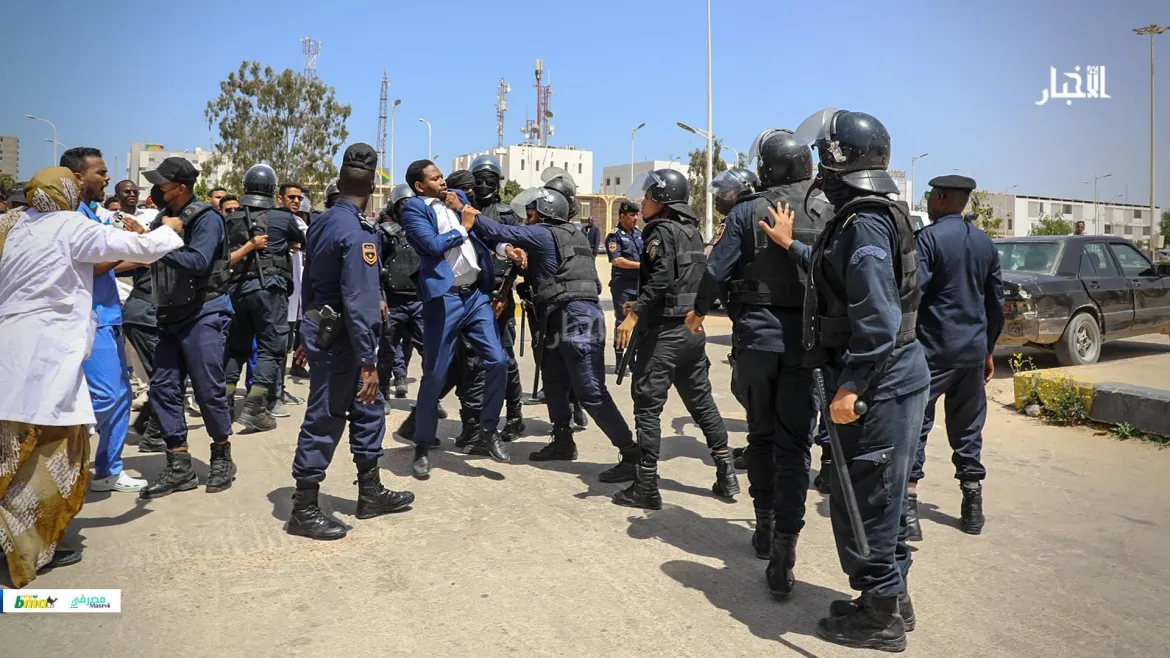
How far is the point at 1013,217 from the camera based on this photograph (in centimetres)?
9112

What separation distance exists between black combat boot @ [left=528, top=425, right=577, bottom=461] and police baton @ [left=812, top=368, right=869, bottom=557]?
3253mm

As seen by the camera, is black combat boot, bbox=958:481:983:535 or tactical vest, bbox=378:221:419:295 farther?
tactical vest, bbox=378:221:419:295

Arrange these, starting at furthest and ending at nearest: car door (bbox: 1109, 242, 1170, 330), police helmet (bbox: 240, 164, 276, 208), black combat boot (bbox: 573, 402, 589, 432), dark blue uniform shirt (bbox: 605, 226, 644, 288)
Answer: car door (bbox: 1109, 242, 1170, 330), dark blue uniform shirt (bbox: 605, 226, 644, 288), police helmet (bbox: 240, 164, 276, 208), black combat boot (bbox: 573, 402, 589, 432)

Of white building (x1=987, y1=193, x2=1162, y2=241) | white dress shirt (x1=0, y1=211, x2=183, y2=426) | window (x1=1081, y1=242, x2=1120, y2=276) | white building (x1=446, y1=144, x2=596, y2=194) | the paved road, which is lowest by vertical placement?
the paved road

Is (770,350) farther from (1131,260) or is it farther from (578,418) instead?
(1131,260)

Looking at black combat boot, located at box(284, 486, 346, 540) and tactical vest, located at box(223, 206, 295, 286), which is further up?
tactical vest, located at box(223, 206, 295, 286)

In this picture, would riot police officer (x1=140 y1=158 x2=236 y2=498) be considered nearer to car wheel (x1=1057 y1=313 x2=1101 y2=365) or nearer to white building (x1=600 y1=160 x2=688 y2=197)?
car wheel (x1=1057 y1=313 x2=1101 y2=365)

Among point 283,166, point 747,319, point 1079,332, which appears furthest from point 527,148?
point 747,319

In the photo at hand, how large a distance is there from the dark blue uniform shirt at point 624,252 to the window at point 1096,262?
5.70 m

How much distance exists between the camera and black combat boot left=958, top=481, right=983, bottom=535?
16.1ft

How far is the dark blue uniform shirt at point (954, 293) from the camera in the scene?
4.91 meters

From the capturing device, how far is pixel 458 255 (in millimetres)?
6059

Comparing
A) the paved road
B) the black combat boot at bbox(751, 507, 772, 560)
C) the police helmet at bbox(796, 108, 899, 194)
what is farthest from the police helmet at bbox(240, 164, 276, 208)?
the police helmet at bbox(796, 108, 899, 194)

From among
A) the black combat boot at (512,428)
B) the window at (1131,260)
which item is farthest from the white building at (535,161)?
the black combat boot at (512,428)
